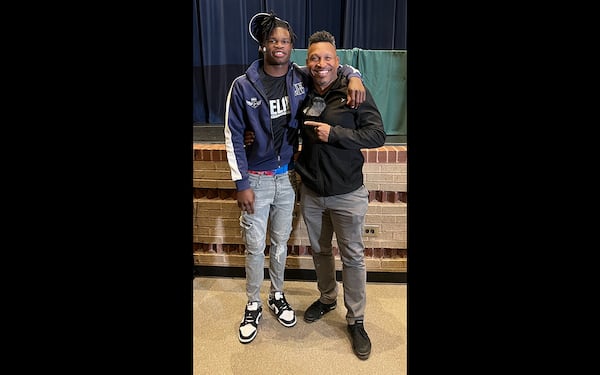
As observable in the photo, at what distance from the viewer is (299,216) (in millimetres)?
2588

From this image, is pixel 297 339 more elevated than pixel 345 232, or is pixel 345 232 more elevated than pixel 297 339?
pixel 345 232

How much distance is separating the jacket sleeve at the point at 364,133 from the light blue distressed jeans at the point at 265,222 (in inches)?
16.0

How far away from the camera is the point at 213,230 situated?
2.66m

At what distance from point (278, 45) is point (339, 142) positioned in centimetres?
50

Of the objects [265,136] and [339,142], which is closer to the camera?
[339,142]

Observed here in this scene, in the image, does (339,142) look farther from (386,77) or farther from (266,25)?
(386,77)

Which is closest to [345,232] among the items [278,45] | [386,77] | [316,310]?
[316,310]

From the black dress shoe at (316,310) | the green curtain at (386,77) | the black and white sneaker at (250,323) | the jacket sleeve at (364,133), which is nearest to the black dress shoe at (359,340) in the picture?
the black dress shoe at (316,310)

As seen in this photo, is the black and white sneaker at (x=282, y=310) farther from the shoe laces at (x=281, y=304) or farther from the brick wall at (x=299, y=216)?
the brick wall at (x=299, y=216)

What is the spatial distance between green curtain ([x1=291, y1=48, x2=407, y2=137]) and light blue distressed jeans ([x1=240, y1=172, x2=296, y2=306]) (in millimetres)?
2300

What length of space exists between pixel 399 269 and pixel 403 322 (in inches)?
18.8

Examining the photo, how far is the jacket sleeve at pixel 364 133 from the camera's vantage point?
173 cm
